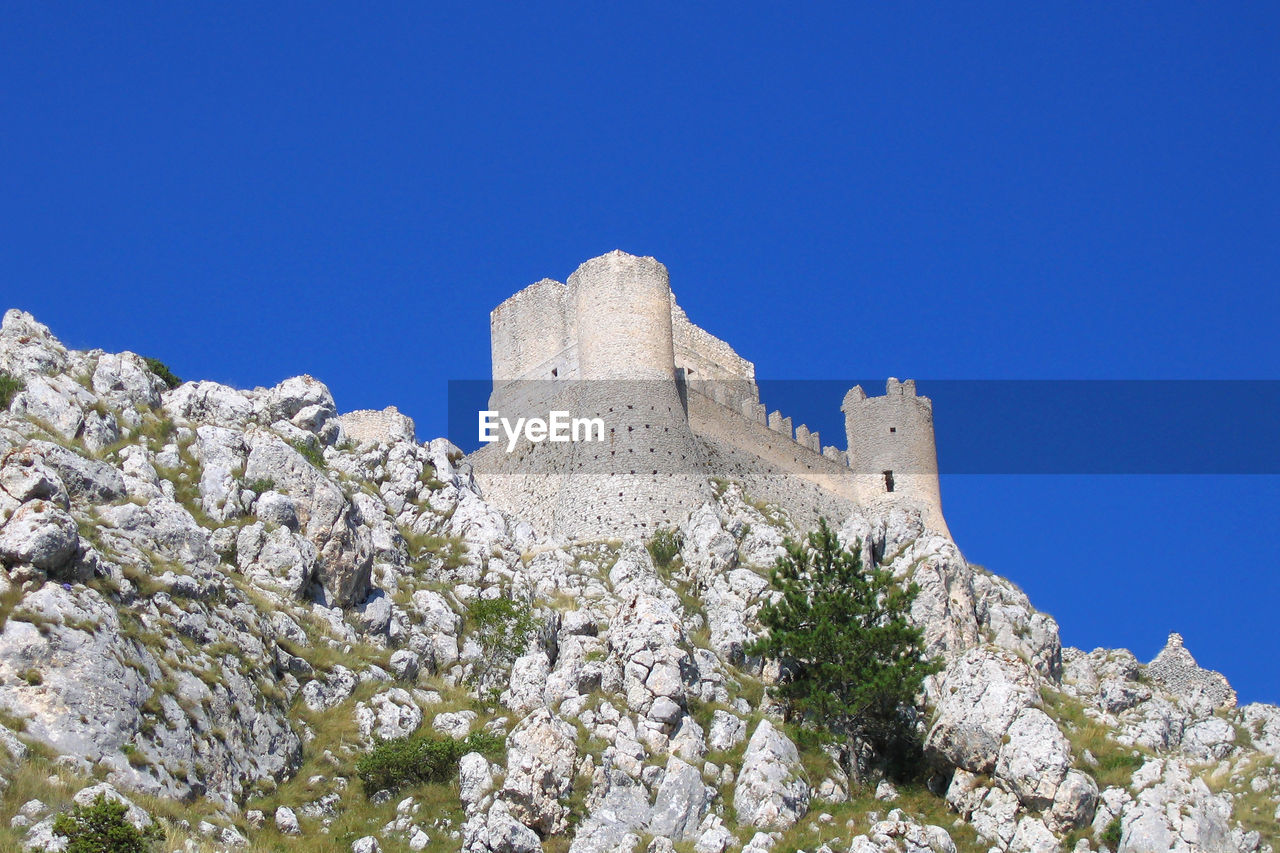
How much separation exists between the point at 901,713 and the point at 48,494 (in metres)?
18.1

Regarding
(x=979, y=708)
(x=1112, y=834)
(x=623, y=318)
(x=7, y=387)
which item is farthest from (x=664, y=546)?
(x=7, y=387)

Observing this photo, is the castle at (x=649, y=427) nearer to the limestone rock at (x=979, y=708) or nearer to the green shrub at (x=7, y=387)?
the limestone rock at (x=979, y=708)

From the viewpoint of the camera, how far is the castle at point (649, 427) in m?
43.3

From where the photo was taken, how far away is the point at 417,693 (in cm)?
2850

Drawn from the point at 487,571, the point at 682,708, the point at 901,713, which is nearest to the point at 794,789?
the point at 682,708

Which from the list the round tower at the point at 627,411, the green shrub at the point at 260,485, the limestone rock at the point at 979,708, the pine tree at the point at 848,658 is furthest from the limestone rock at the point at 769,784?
the round tower at the point at 627,411

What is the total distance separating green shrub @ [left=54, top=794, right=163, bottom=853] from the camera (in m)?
18.3

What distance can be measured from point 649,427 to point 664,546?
5.54m

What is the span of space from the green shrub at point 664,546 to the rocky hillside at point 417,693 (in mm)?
1924

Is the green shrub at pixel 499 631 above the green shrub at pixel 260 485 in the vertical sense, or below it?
below

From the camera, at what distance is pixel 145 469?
102 ft

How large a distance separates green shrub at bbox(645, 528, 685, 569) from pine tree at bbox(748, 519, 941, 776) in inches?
327

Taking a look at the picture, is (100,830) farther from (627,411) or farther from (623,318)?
(623,318)

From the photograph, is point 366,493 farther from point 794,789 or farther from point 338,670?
point 794,789
